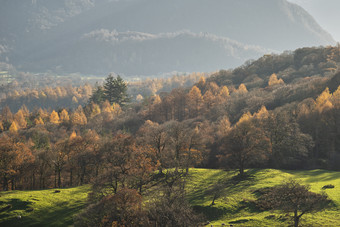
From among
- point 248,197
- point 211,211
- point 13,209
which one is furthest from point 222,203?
point 13,209

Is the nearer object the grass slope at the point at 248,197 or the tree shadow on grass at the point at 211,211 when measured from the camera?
the grass slope at the point at 248,197

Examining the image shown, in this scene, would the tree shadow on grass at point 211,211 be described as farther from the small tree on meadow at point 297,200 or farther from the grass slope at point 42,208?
the grass slope at point 42,208

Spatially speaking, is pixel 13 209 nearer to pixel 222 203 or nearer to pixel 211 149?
pixel 222 203

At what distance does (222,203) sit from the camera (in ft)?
196

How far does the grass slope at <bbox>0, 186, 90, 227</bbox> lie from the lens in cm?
5719

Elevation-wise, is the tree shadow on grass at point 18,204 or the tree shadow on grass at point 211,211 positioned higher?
the tree shadow on grass at point 18,204

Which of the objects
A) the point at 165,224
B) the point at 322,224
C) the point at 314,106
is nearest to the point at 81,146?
the point at 165,224

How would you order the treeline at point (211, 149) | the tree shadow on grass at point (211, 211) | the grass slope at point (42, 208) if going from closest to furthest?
the tree shadow on grass at point (211, 211) < the grass slope at point (42, 208) < the treeline at point (211, 149)

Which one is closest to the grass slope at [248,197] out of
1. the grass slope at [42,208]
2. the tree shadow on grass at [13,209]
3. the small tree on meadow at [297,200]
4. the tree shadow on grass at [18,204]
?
the small tree on meadow at [297,200]

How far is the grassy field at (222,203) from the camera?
162 ft

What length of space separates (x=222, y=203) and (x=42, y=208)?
128ft

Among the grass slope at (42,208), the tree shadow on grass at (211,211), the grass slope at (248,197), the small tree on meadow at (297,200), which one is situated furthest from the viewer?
the grass slope at (42,208)

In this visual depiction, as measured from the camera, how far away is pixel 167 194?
47.1 m

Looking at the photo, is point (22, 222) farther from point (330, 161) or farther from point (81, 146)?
point (330, 161)
